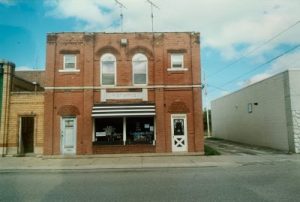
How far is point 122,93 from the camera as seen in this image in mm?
22047

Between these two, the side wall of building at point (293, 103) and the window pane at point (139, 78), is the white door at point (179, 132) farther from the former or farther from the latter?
the side wall of building at point (293, 103)

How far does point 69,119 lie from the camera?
72.0 ft

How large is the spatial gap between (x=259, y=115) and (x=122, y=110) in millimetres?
12123

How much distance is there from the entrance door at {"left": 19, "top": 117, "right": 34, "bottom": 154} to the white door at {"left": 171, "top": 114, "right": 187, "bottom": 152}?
9.66 meters

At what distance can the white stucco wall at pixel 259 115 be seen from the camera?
23.2 m

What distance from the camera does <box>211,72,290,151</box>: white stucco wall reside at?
76.3 ft

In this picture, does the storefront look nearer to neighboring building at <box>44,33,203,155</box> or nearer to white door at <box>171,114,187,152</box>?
neighboring building at <box>44,33,203,155</box>

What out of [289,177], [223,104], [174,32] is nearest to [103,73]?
[174,32]

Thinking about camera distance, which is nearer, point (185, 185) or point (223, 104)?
point (185, 185)

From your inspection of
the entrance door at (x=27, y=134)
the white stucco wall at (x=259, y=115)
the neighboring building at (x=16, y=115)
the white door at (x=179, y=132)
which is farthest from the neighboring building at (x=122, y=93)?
the white stucco wall at (x=259, y=115)

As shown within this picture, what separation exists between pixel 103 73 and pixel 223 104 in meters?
20.0

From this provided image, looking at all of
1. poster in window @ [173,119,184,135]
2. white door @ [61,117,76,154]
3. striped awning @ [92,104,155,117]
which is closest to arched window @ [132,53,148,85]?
striped awning @ [92,104,155,117]

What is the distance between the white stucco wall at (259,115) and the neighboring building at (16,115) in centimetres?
1595

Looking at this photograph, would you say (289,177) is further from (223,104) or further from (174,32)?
(223,104)
